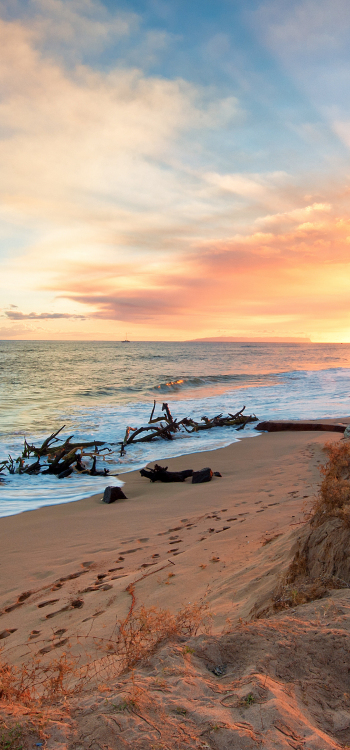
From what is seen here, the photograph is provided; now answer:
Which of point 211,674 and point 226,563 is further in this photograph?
point 226,563

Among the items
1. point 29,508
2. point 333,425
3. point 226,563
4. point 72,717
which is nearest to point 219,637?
point 72,717

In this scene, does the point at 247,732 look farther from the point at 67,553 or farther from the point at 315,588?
the point at 67,553

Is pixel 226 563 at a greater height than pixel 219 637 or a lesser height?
lesser

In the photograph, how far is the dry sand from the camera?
1810 millimetres

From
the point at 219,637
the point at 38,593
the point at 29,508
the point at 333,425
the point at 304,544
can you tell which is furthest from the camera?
the point at 333,425

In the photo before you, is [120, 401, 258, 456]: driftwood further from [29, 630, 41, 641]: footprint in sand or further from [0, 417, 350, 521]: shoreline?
[29, 630, 41, 641]: footprint in sand

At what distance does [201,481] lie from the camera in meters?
8.76

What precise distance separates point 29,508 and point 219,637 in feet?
19.7

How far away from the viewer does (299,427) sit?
570 inches

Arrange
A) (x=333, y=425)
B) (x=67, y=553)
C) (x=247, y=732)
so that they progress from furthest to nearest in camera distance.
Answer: (x=333, y=425)
(x=67, y=553)
(x=247, y=732)

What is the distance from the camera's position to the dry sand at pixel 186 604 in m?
1.81

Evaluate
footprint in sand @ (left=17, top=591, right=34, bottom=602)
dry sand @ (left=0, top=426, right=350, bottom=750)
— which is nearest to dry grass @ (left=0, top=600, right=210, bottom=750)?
dry sand @ (left=0, top=426, right=350, bottom=750)

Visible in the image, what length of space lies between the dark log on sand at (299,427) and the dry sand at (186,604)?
544 cm

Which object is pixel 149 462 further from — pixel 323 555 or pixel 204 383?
pixel 204 383
